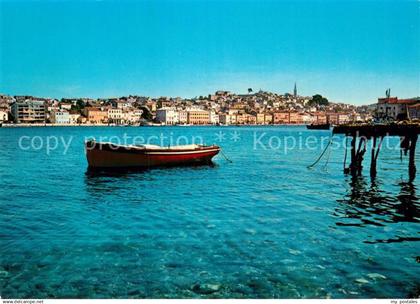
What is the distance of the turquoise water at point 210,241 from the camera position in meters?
7.95

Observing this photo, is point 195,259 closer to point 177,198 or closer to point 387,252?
point 387,252

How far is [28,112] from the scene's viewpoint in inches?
6378

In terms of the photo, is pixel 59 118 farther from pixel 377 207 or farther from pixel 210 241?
pixel 210 241

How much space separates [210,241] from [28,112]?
170441 mm

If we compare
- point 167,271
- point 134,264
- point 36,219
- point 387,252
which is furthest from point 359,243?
point 36,219

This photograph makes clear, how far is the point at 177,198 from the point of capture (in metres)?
17.2

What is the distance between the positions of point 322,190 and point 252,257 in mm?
10800

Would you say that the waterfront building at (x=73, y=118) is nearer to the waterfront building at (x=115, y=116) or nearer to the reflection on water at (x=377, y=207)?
the waterfront building at (x=115, y=116)

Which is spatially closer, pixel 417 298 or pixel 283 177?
pixel 417 298

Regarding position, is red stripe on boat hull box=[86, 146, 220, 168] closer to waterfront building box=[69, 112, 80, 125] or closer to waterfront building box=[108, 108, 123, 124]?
waterfront building box=[69, 112, 80, 125]

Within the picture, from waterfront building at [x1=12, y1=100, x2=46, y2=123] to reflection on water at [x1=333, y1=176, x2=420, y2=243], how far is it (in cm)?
16486

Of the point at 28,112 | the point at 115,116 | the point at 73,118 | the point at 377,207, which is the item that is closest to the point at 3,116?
the point at 28,112

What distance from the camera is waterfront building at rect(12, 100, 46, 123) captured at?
160 meters

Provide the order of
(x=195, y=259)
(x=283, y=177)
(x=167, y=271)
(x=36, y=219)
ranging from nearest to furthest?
(x=167, y=271) → (x=195, y=259) → (x=36, y=219) → (x=283, y=177)
